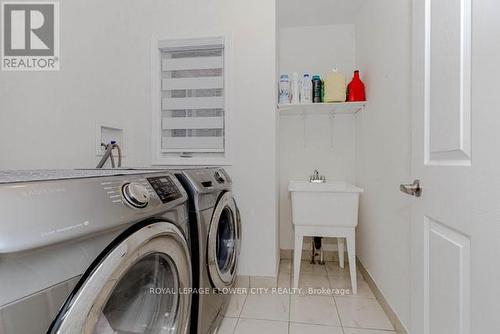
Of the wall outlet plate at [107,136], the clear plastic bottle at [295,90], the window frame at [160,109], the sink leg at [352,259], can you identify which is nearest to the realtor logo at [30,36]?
the wall outlet plate at [107,136]

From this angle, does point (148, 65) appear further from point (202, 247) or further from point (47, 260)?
point (47, 260)

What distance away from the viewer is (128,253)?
626 millimetres

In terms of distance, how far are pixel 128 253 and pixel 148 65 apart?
188 cm

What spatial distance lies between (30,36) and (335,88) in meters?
2.06

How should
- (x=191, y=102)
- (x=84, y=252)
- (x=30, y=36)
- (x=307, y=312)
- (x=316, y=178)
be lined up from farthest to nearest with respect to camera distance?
(x=316, y=178), (x=191, y=102), (x=307, y=312), (x=30, y=36), (x=84, y=252)

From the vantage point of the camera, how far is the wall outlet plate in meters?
1.61

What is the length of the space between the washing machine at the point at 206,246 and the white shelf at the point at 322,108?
3.50ft

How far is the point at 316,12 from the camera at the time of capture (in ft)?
7.58

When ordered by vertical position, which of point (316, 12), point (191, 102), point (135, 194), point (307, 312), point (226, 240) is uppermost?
point (316, 12)

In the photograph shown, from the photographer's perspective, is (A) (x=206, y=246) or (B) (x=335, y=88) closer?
(A) (x=206, y=246)

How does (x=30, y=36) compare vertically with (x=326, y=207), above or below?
above

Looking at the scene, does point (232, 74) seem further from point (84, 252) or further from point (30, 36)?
point (84, 252)

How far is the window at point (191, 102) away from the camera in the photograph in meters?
2.05

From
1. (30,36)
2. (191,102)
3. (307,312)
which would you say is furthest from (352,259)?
(30,36)
